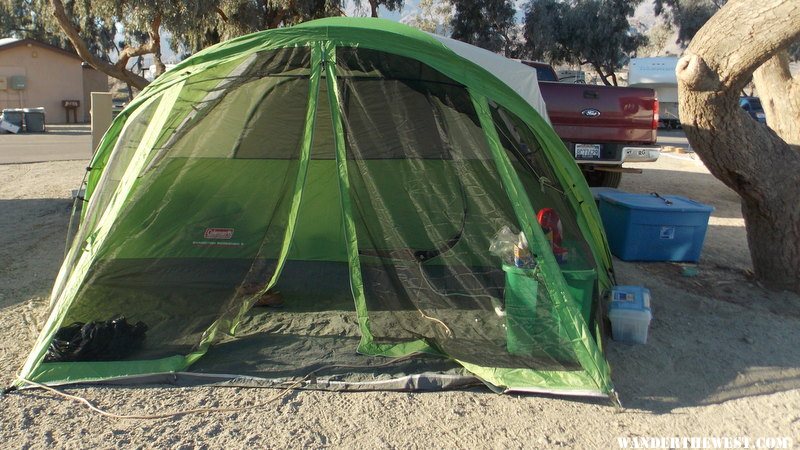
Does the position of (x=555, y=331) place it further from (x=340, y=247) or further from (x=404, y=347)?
(x=340, y=247)

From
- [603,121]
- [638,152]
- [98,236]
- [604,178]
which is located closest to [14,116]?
[604,178]

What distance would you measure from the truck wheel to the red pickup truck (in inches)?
51.9

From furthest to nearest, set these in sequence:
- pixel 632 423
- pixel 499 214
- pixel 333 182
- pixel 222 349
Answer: pixel 333 182 → pixel 499 214 → pixel 222 349 → pixel 632 423

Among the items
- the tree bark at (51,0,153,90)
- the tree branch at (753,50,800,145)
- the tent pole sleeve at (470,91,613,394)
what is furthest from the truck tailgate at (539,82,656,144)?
the tree bark at (51,0,153,90)

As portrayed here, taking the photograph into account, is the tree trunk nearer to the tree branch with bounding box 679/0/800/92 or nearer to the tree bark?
the tree branch with bounding box 679/0/800/92

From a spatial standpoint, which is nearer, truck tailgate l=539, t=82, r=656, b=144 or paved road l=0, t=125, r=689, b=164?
truck tailgate l=539, t=82, r=656, b=144

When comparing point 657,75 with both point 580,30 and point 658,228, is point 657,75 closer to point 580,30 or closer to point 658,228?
point 580,30

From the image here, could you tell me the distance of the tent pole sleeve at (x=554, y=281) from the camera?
3910mm

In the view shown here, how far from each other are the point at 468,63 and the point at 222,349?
2450mm

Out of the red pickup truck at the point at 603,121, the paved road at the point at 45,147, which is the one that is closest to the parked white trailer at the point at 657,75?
the red pickup truck at the point at 603,121

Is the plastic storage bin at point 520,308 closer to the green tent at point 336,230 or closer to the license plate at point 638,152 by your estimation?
the green tent at point 336,230

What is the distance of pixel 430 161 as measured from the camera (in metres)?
5.01

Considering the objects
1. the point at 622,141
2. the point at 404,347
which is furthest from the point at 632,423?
the point at 622,141

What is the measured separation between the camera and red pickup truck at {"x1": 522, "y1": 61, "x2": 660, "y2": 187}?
28.2 feet
